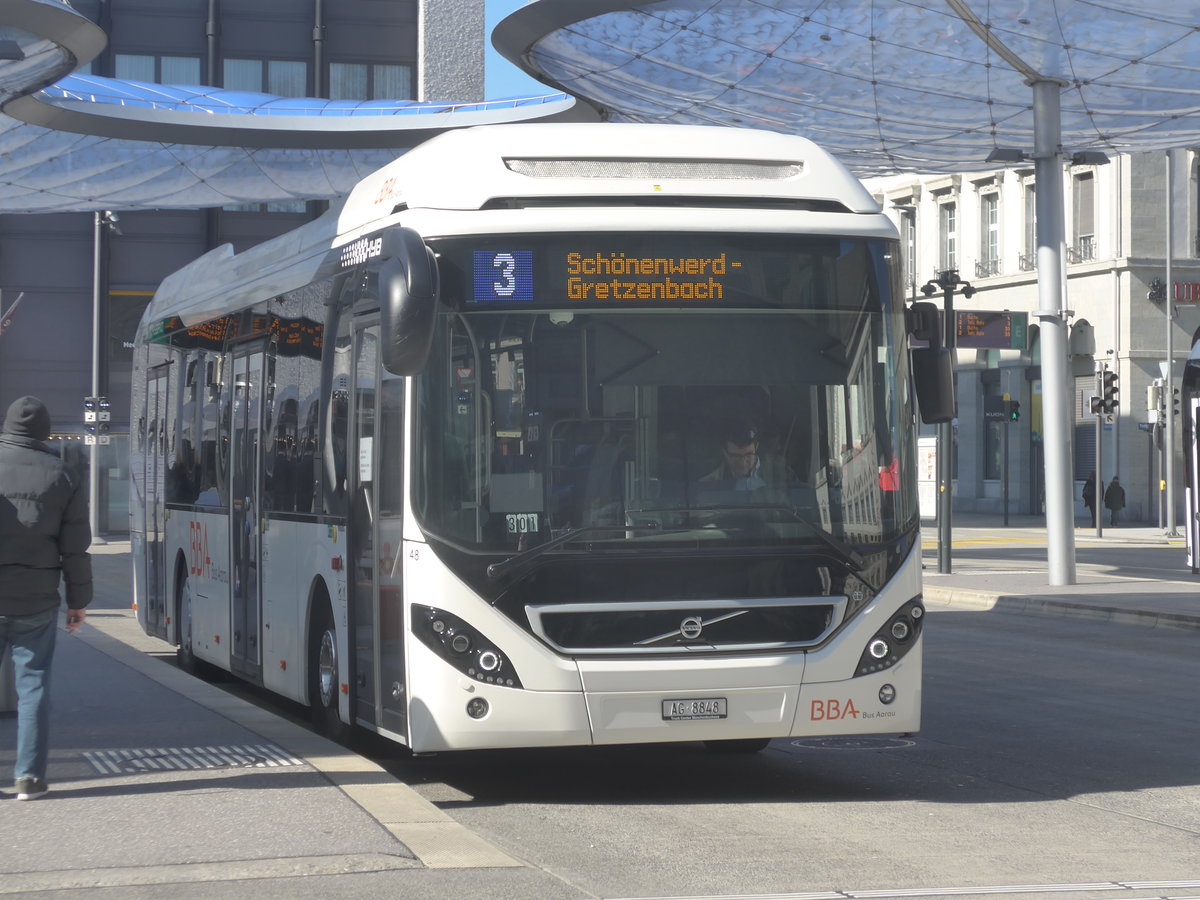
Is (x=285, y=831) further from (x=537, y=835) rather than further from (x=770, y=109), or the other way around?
(x=770, y=109)

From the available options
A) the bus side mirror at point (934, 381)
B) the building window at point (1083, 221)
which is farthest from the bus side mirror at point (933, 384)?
the building window at point (1083, 221)

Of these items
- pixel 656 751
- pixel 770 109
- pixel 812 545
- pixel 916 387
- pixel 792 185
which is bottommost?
pixel 656 751

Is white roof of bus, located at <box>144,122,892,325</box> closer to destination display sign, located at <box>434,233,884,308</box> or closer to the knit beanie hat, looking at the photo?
destination display sign, located at <box>434,233,884,308</box>

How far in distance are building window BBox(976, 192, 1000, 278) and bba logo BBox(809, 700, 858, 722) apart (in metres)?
46.7

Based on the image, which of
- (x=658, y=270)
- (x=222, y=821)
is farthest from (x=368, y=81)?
(x=222, y=821)

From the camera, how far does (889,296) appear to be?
8719 mm

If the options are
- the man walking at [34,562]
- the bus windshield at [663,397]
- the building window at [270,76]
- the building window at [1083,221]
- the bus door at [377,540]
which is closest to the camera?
the man walking at [34,562]

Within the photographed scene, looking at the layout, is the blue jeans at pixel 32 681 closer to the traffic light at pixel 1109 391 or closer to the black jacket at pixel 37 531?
the black jacket at pixel 37 531

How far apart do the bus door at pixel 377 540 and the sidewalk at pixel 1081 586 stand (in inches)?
483

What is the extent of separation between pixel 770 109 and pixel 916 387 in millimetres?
20804

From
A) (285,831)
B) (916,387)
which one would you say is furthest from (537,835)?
(916,387)

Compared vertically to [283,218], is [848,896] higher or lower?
lower

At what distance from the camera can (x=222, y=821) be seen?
24.2ft

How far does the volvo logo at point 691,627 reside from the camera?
8305 mm
